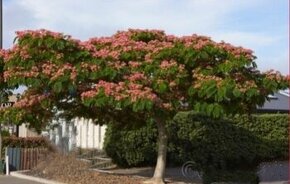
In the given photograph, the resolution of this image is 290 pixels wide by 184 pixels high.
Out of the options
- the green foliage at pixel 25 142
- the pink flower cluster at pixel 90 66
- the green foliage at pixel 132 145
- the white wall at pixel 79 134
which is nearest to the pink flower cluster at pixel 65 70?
the pink flower cluster at pixel 90 66

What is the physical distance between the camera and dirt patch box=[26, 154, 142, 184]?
1767 centimetres

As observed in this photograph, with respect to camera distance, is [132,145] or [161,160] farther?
[132,145]

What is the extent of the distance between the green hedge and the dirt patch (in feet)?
6.22

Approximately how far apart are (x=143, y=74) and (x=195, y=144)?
24.3 ft

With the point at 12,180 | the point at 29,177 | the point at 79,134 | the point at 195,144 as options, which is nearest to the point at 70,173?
the point at 29,177

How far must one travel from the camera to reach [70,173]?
19266mm

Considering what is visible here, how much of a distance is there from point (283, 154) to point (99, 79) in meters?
12.5

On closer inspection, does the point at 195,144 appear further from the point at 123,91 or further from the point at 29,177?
the point at 123,91

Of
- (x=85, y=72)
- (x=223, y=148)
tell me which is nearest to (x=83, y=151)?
(x=223, y=148)

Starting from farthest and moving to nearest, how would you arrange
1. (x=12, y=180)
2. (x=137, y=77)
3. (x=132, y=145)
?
(x=132, y=145) → (x=12, y=180) → (x=137, y=77)

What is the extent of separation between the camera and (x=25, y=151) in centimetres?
2306

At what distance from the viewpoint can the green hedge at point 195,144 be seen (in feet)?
72.4

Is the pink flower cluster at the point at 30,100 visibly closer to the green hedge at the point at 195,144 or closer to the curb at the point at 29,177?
the curb at the point at 29,177

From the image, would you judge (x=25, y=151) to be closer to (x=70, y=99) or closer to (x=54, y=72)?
(x=70, y=99)
